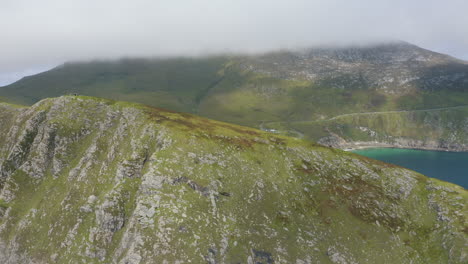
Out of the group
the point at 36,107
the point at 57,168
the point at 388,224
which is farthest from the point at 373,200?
the point at 36,107

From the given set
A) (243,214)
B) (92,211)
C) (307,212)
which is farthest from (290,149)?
(92,211)

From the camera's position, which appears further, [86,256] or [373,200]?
[373,200]

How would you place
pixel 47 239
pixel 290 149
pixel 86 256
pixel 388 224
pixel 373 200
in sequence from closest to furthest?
pixel 86 256 < pixel 47 239 < pixel 388 224 < pixel 373 200 < pixel 290 149

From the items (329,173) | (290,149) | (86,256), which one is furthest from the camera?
(290,149)

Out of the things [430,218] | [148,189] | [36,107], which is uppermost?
[36,107]

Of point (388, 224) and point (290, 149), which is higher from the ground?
point (290, 149)

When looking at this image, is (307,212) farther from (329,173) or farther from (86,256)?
(86,256)
